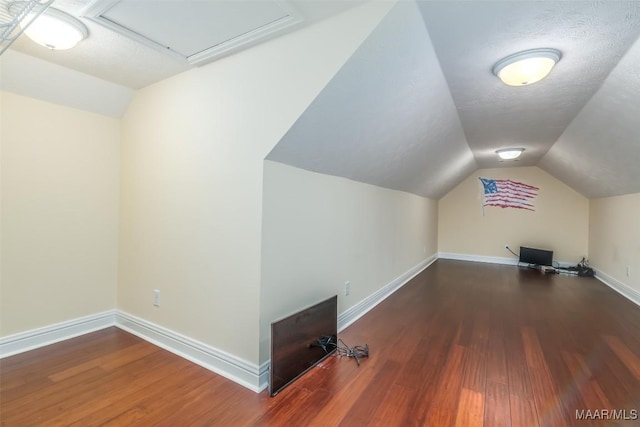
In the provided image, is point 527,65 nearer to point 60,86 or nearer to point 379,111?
point 379,111

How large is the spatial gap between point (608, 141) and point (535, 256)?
3.77 metres

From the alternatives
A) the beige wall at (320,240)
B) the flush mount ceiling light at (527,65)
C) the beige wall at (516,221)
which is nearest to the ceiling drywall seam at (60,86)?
the beige wall at (320,240)

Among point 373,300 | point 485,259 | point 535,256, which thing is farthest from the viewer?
point 485,259

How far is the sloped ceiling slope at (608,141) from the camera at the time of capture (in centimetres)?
210

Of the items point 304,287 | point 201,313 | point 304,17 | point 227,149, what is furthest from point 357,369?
point 304,17

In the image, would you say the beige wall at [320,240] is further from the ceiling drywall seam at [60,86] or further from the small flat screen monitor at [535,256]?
the small flat screen monitor at [535,256]

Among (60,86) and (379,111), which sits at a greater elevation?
(60,86)

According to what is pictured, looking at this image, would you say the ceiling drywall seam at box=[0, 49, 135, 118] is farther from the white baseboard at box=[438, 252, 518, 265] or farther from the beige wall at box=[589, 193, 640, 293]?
the white baseboard at box=[438, 252, 518, 265]

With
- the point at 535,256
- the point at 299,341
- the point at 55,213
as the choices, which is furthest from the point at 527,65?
the point at 535,256

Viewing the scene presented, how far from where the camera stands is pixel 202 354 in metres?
2.16

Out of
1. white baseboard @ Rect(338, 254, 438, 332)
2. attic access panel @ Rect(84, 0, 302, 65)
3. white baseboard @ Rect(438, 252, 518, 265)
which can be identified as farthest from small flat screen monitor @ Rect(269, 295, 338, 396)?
white baseboard @ Rect(438, 252, 518, 265)

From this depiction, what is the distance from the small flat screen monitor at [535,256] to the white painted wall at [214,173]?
6.32m

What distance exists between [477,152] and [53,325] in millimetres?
5656

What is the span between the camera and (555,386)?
193cm
